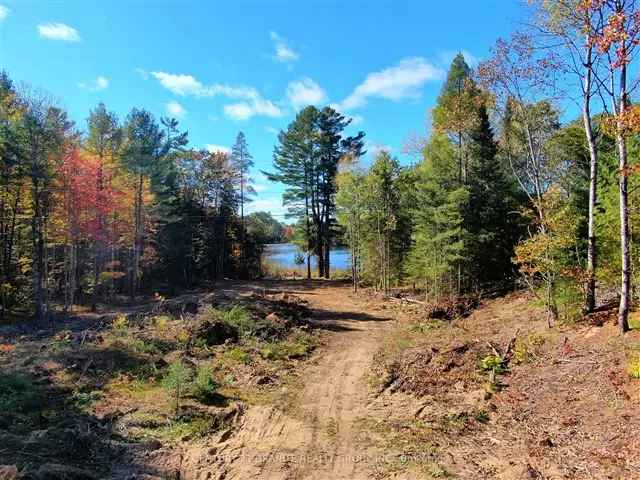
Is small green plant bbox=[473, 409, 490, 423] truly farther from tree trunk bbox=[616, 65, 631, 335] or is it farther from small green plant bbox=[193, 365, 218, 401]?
small green plant bbox=[193, 365, 218, 401]

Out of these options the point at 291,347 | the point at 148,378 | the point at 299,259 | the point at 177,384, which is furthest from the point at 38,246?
the point at 299,259

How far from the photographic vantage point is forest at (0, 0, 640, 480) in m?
5.86

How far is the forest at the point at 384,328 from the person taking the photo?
5.86m

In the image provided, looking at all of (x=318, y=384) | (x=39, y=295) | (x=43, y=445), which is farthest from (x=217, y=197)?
(x=43, y=445)

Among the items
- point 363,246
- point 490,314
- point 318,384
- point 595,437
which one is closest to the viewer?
point 595,437

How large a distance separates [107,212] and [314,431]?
22.0m

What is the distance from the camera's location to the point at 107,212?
2425 centimetres

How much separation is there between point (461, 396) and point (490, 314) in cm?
834

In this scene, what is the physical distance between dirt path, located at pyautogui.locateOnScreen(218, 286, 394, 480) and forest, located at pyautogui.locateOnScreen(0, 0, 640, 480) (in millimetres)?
43

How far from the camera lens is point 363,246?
2684 centimetres

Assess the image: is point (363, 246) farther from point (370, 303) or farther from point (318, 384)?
point (318, 384)

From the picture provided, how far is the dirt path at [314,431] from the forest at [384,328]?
0.04 metres

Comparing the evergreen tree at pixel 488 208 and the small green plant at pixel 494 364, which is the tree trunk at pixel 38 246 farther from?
the evergreen tree at pixel 488 208

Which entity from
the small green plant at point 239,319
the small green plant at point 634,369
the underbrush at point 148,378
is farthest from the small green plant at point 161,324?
the small green plant at point 634,369
